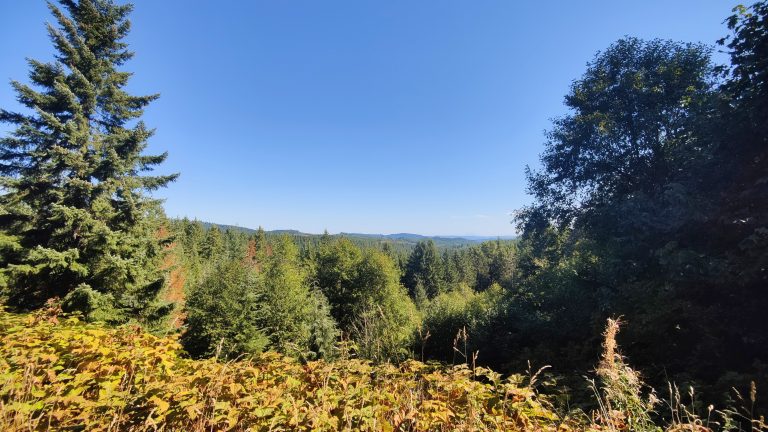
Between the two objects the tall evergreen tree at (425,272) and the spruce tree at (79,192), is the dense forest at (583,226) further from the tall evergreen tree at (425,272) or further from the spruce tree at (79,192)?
the tall evergreen tree at (425,272)

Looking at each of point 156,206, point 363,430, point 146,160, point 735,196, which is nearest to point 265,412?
point 363,430

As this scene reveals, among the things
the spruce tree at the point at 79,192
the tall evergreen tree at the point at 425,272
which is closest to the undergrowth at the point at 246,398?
the spruce tree at the point at 79,192

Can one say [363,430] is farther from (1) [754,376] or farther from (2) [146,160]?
(2) [146,160]

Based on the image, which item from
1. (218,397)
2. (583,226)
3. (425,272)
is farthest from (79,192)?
(425,272)

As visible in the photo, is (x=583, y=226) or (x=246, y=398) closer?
(x=246, y=398)

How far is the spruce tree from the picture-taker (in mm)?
8812

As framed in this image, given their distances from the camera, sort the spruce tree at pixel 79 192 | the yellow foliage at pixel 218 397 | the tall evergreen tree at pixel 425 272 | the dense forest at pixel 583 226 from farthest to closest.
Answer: the tall evergreen tree at pixel 425 272
the spruce tree at pixel 79 192
the dense forest at pixel 583 226
the yellow foliage at pixel 218 397

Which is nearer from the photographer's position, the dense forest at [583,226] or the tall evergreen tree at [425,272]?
the dense forest at [583,226]

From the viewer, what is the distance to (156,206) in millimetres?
10547

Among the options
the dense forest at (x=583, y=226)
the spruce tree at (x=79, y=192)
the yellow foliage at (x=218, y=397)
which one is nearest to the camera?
the yellow foliage at (x=218, y=397)

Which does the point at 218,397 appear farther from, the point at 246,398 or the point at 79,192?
the point at 79,192

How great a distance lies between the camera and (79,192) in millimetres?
9336

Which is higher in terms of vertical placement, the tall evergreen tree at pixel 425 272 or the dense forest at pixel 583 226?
the dense forest at pixel 583 226

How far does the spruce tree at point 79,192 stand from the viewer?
8812mm
